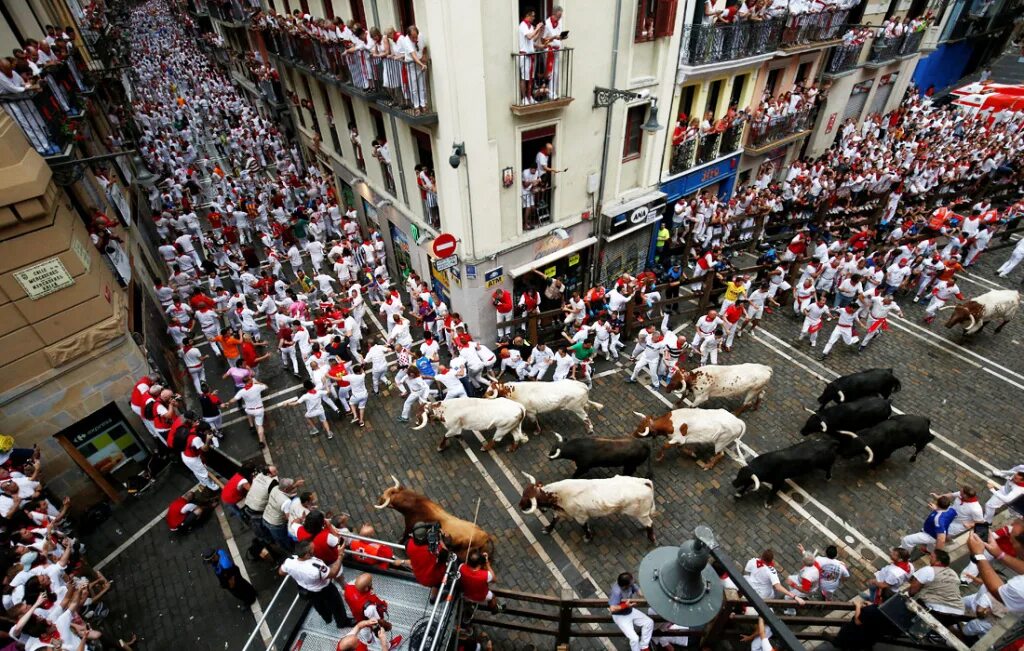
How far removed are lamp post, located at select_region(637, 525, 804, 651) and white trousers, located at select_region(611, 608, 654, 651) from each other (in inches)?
113

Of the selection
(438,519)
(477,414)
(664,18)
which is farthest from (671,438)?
(664,18)

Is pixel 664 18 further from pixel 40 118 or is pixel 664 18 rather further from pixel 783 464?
pixel 40 118

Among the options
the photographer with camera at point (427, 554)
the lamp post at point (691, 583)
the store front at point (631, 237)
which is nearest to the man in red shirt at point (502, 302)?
the store front at point (631, 237)

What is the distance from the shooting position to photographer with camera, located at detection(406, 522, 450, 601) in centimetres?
585

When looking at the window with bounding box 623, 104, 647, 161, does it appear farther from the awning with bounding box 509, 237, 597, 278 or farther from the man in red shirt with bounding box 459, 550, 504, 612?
the man in red shirt with bounding box 459, 550, 504, 612

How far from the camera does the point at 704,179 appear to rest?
18.0 m

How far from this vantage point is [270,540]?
823 cm

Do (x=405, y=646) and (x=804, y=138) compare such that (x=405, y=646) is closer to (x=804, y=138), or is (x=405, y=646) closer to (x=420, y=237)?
(x=420, y=237)

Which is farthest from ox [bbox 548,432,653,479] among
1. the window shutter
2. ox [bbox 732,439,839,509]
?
the window shutter

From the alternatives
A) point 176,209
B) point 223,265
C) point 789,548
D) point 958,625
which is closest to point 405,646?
point 789,548

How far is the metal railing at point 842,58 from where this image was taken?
67.9ft

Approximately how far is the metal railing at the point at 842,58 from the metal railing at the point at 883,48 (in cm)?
134

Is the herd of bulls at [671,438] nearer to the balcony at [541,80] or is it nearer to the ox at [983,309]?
the ox at [983,309]

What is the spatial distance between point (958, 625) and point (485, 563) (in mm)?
6445
